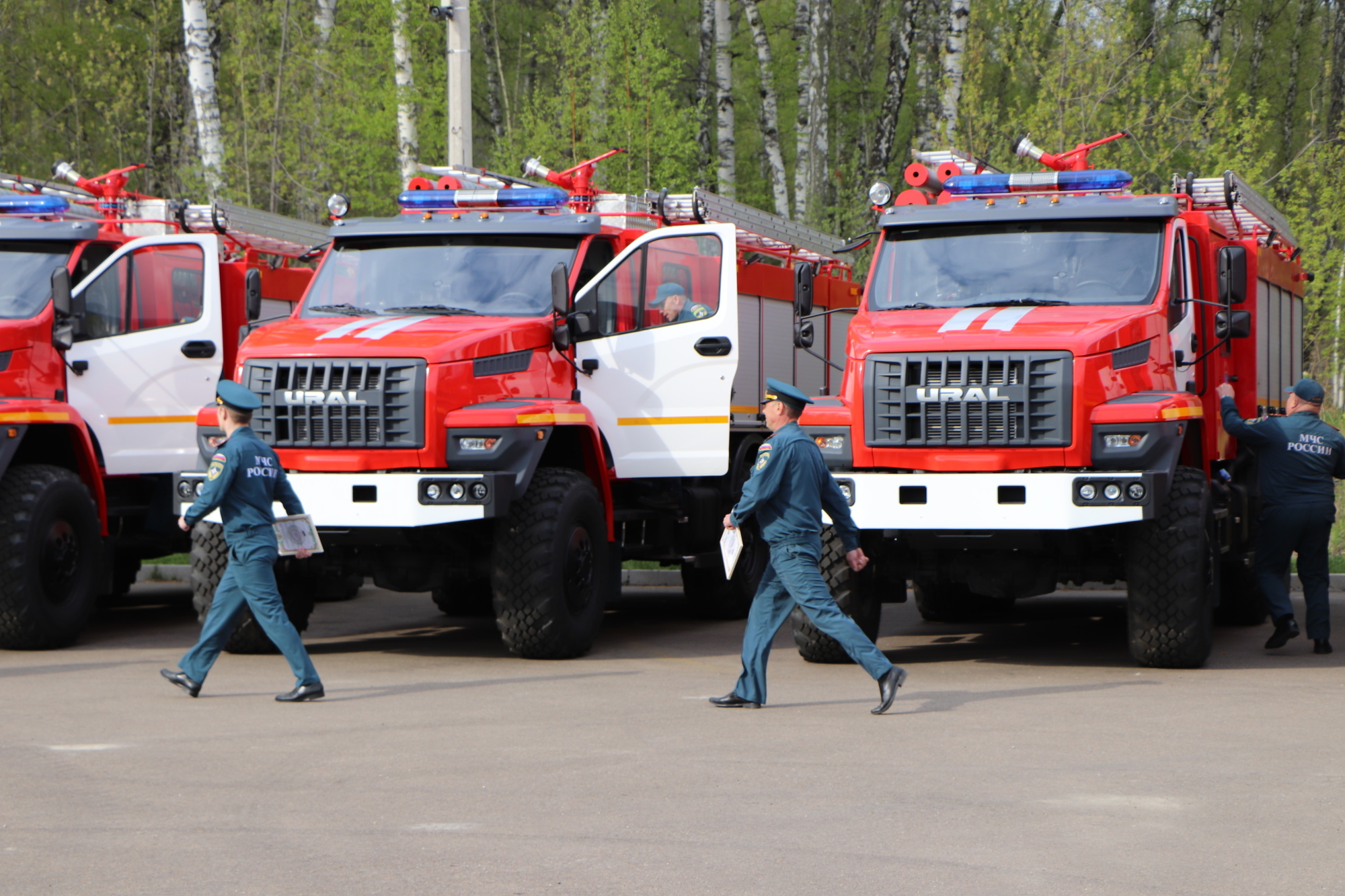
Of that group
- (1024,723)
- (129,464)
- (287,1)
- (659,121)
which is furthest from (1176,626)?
(287,1)

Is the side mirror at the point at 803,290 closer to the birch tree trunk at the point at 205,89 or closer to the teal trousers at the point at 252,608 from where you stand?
the teal trousers at the point at 252,608

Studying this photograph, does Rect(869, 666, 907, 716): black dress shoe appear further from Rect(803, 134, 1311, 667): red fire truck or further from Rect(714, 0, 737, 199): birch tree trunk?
Rect(714, 0, 737, 199): birch tree trunk

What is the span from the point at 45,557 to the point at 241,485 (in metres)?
2.90

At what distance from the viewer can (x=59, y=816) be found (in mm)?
6750

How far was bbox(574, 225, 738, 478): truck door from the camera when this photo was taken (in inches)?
478

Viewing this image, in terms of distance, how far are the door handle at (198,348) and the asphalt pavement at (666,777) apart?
240 cm

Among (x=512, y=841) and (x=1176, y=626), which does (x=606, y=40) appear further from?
(x=512, y=841)

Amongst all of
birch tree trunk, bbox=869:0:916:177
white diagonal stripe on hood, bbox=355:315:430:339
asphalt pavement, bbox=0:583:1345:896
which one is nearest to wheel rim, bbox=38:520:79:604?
asphalt pavement, bbox=0:583:1345:896

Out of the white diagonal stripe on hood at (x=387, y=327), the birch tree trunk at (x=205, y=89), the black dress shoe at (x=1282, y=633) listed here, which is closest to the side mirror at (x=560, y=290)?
the white diagonal stripe on hood at (x=387, y=327)

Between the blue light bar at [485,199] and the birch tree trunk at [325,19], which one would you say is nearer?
the blue light bar at [485,199]

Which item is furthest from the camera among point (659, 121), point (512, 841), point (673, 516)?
point (659, 121)

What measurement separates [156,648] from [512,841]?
642 cm

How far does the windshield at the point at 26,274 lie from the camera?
12.2 m

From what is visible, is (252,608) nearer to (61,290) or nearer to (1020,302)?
(61,290)
